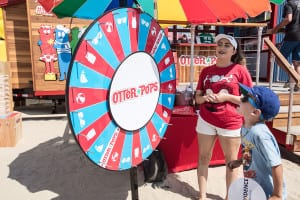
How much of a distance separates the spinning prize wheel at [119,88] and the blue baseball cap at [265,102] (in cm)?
58

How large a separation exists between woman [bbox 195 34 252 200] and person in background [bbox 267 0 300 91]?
8.40ft

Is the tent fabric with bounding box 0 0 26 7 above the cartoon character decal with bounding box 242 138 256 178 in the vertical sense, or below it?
above

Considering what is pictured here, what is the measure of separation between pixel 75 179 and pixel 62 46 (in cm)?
363

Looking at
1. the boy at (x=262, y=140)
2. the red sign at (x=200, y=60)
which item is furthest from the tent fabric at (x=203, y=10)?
the red sign at (x=200, y=60)

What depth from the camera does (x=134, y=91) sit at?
1543mm

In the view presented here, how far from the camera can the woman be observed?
2.24 m

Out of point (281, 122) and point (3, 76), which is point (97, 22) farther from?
point (3, 76)

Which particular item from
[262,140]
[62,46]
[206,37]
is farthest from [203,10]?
[206,37]

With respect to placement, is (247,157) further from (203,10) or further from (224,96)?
(203,10)

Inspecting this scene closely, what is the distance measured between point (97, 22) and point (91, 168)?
102 inches

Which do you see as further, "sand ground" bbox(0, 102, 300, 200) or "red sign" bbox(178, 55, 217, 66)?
"red sign" bbox(178, 55, 217, 66)

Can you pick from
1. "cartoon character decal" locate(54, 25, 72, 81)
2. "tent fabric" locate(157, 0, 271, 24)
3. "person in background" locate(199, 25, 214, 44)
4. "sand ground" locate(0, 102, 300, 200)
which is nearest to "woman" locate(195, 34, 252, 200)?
"tent fabric" locate(157, 0, 271, 24)

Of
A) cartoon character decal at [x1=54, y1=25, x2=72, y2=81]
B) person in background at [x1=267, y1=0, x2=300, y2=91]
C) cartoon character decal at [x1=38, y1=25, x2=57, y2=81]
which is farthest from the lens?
cartoon character decal at [x1=54, y1=25, x2=72, y2=81]

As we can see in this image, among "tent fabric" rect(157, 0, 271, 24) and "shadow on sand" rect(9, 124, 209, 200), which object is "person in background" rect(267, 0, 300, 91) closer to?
"tent fabric" rect(157, 0, 271, 24)
